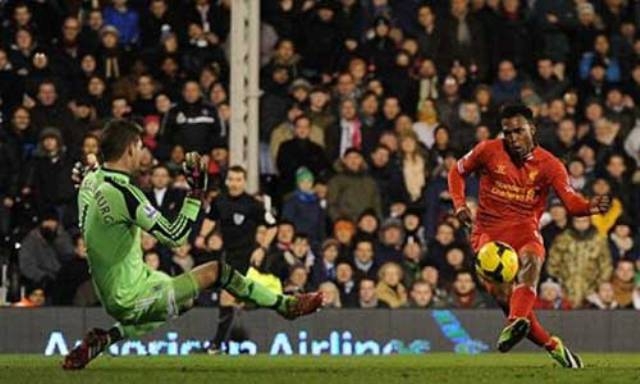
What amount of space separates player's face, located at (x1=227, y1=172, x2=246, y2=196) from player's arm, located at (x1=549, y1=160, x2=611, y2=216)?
5.45m

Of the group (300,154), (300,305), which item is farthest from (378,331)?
(300,305)

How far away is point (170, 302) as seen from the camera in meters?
14.4

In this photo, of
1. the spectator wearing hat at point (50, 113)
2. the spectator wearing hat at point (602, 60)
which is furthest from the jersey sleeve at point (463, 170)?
the spectator wearing hat at point (602, 60)

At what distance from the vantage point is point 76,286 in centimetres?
2175

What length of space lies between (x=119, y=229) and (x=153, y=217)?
1.17 ft

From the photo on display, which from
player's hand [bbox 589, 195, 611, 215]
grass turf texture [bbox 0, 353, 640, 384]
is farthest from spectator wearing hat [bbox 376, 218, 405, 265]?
player's hand [bbox 589, 195, 611, 215]

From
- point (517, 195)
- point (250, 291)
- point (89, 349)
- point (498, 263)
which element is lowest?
point (89, 349)

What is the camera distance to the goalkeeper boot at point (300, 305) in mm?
14680

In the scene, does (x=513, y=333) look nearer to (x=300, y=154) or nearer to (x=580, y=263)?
(x=580, y=263)

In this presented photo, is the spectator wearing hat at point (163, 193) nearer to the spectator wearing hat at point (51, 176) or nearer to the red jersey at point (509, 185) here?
the spectator wearing hat at point (51, 176)

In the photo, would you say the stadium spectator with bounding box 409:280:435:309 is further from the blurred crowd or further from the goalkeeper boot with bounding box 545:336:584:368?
the goalkeeper boot with bounding box 545:336:584:368

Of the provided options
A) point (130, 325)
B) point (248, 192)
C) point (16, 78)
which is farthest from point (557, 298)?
point (130, 325)

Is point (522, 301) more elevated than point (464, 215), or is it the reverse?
point (464, 215)

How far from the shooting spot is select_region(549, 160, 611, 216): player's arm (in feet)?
50.2
